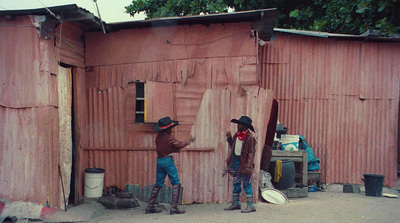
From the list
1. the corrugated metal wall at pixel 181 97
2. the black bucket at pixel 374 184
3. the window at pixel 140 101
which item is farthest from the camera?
the black bucket at pixel 374 184

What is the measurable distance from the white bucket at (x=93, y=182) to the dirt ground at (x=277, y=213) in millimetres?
224

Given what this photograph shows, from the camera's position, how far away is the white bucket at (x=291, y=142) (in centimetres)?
958

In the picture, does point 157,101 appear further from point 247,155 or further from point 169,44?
point 247,155

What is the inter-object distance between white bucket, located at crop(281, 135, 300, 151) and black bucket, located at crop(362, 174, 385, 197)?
66.2 inches

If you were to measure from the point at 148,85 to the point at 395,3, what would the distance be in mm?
7752

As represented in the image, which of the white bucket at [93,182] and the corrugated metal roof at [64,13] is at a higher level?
the corrugated metal roof at [64,13]

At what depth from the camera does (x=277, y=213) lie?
22.9 feet

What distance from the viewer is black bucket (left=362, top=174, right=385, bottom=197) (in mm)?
9102

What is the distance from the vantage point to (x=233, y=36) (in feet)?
26.3

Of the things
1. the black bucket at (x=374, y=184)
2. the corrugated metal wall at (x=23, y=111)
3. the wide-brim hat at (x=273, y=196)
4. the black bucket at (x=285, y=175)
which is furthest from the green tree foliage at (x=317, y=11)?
the corrugated metal wall at (x=23, y=111)

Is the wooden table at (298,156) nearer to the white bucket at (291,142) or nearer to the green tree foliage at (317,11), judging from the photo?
the white bucket at (291,142)

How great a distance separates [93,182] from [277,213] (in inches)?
146

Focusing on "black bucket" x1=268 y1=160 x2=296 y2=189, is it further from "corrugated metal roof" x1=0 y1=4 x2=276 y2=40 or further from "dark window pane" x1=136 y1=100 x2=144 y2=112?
"dark window pane" x1=136 y1=100 x2=144 y2=112

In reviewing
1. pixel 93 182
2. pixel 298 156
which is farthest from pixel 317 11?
pixel 93 182
